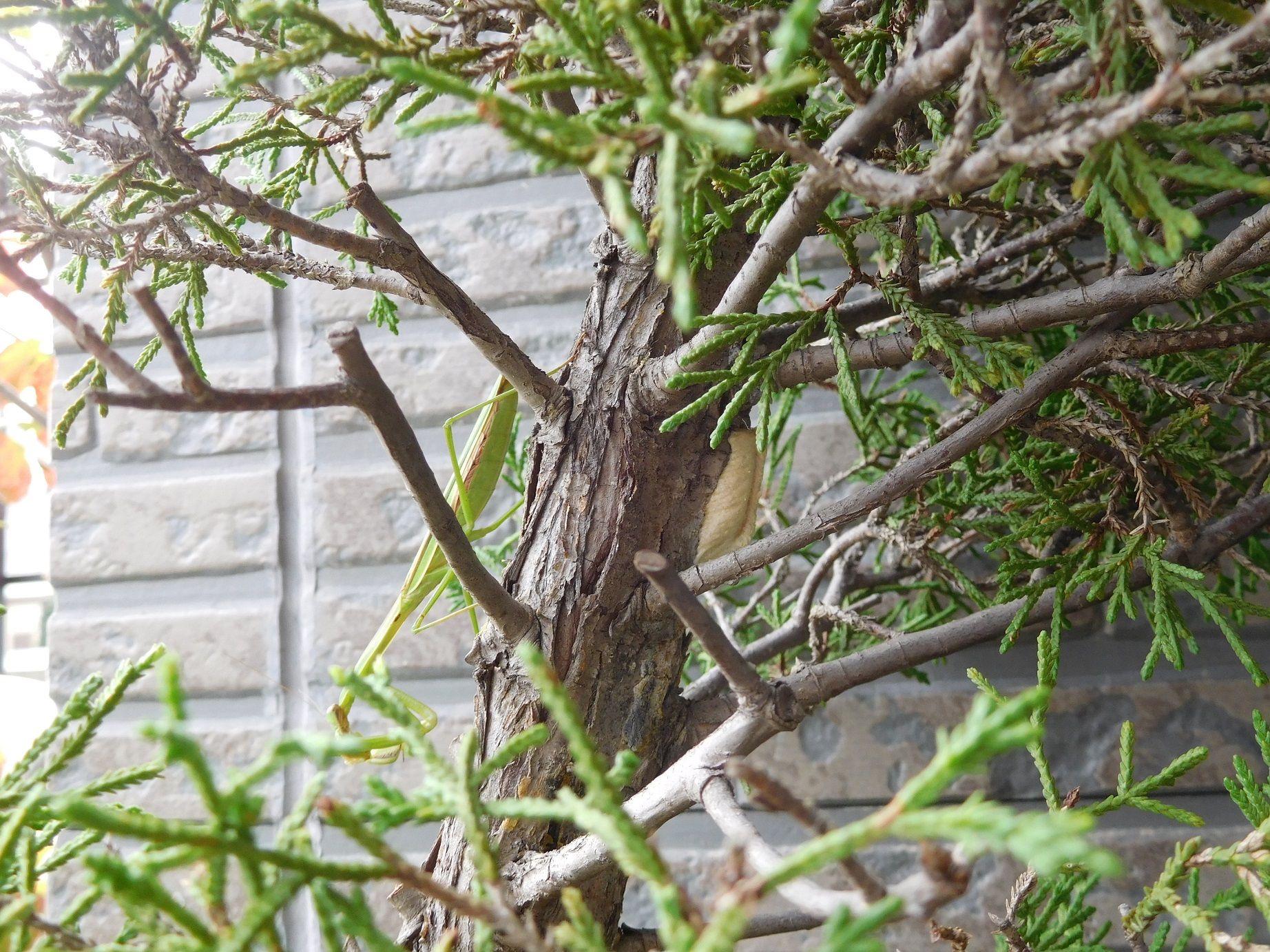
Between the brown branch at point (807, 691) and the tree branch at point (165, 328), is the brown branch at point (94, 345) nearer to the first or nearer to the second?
the tree branch at point (165, 328)

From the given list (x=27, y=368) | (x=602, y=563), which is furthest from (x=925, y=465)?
(x=27, y=368)

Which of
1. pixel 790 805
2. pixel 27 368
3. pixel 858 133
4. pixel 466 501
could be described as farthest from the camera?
pixel 27 368

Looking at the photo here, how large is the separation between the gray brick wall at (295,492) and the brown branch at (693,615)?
26.2 inches

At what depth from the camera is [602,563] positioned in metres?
0.59

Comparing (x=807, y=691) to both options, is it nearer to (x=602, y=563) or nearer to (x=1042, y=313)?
(x=602, y=563)

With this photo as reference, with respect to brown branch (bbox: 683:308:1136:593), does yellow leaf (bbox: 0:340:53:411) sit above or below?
above

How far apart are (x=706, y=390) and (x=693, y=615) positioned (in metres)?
0.27

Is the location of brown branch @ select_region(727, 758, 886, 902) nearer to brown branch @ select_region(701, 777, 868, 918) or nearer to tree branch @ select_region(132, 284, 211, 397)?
brown branch @ select_region(701, 777, 868, 918)

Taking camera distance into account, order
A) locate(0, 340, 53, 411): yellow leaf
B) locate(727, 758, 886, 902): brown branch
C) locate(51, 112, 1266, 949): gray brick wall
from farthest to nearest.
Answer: locate(0, 340, 53, 411): yellow leaf → locate(51, 112, 1266, 949): gray brick wall → locate(727, 758, 886, 902): brown branch

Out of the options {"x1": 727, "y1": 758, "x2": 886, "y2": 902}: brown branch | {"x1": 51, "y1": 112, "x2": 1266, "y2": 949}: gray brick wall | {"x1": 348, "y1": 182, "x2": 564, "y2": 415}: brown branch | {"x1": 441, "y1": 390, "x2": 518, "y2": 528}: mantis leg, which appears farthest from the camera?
{"x1": 51, "y1": 112, "x2": 1266, "y2": 949}: gray brick wall

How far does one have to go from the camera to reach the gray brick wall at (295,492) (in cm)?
112

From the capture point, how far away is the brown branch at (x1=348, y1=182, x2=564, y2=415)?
51 cm

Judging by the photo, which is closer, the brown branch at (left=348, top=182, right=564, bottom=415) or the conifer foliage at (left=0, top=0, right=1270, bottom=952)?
the conifer foliage at (left=0, top=0, right=1270, bottom=952)

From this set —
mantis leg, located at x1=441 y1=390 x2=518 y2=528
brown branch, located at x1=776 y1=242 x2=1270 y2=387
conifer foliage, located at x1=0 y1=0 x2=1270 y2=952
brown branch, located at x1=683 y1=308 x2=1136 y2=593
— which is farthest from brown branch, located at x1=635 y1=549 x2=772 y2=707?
mantis leg, located at x1=441 y1=390 x2=518 y2=528
